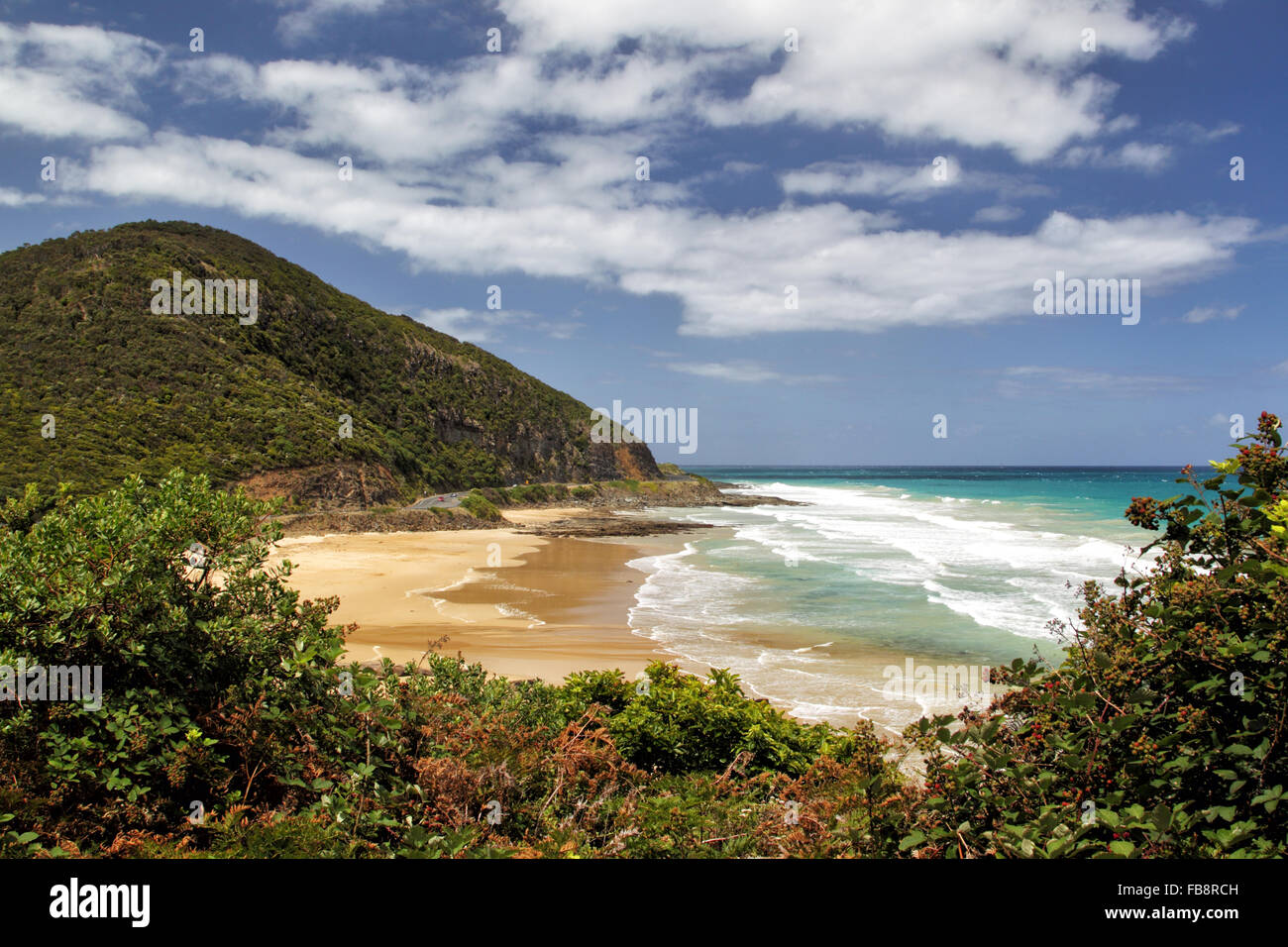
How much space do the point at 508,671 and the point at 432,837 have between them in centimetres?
964

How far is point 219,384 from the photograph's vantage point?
141 ft

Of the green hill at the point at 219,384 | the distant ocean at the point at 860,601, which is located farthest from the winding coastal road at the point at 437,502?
the distant ocean at the point at 860,601

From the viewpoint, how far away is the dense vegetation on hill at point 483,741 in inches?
106

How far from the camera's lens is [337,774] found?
3.49 meters

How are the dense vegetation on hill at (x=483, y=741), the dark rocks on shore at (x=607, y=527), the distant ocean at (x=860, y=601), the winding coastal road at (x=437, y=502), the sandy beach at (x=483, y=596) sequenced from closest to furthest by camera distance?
the dense vegetation on hill at (x=483, y=741) → the distant ocean at (x=860, y=601) → the sandy beach at (x=483, y=596) → the dark rocks on shore at (x=607, y=527) → the winding coastal road at (x=437, y=502)

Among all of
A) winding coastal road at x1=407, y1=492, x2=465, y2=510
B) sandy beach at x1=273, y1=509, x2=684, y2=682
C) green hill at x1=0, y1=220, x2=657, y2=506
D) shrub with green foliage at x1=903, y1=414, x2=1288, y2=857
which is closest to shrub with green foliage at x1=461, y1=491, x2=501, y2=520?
winding coastal road at x1=407, y1=492, x2=465, y2=510

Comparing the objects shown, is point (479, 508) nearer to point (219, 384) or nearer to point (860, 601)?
point (219, 384)

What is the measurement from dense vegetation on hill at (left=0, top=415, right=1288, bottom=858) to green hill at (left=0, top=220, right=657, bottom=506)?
30844 mm

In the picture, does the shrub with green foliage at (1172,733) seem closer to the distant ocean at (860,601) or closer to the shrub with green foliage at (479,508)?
the distant ocean at (860,601)

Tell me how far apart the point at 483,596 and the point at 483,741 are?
678 inches

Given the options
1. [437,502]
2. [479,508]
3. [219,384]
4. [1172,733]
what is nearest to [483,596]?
[1172,733]

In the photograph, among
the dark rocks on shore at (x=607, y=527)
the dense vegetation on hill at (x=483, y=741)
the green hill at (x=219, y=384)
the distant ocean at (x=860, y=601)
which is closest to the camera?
the dense vegetation on hill at (x=483, y=741)

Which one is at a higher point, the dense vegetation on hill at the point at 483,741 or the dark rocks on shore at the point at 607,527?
the dense vegetation on hill at the point at 483,741

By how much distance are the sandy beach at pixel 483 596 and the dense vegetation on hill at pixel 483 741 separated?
9.19ft
